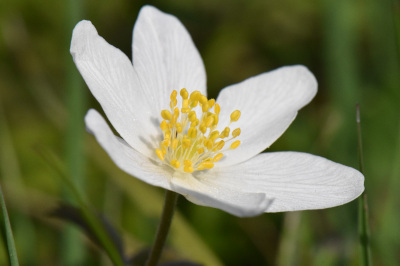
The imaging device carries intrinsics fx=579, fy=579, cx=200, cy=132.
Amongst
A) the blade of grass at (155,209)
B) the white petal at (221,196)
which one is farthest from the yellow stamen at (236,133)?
the blade of grass at (155,209)

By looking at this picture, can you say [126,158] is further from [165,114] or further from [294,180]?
[294,180]

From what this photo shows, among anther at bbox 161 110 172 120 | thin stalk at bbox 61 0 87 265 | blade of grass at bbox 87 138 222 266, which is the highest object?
Result: anther at bbox 161 110 172 120

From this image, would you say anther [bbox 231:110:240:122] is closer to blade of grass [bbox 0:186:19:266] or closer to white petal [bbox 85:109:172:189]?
white petal [bbox 85:109:172:189]

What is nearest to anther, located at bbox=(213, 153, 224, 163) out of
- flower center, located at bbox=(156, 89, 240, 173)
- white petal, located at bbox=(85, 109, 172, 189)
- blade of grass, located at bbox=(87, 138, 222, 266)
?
flower center, located at bbox=(156, 89, 240, 173)

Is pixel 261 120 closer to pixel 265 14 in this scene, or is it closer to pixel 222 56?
pixel 222 56

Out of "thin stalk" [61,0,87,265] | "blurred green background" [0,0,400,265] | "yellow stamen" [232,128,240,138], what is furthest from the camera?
"blurred green background" [0,0,400,265]

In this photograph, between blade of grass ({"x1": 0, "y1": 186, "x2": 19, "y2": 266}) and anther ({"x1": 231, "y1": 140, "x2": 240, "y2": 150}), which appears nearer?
A: blade of grass ({"x1": 0, "y1": 186, "x2": 19, "y2": 266})

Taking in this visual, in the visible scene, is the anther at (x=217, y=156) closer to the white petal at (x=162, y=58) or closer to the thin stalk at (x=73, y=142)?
the white petal at (x=162, y=58)

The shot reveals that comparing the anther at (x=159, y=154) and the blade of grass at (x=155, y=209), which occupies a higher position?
the anther at (x=159, y=154)
